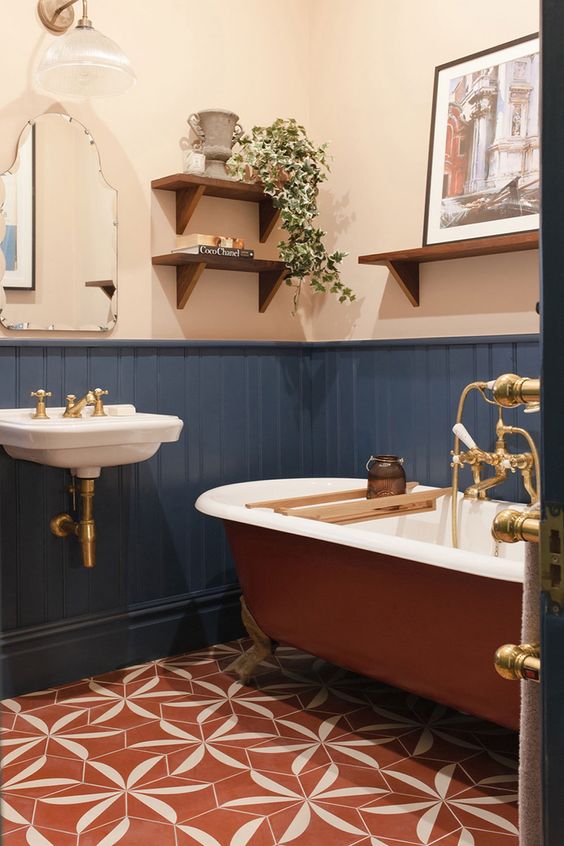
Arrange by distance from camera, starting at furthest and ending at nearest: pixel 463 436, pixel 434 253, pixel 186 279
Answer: pixel 186 279
pixel 434 253
pixel 463 436

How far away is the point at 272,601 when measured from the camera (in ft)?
9.73

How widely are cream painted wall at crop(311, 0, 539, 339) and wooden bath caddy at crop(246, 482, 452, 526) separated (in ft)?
2.38

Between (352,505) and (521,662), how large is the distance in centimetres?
209

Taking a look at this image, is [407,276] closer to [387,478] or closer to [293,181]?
[293,181]

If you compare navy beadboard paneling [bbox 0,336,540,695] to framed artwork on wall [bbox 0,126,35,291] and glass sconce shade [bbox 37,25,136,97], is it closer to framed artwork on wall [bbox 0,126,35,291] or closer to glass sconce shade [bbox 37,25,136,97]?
framed artwork on wall [bbox 0,126,35,291]

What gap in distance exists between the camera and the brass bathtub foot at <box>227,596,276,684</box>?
308 centimetres

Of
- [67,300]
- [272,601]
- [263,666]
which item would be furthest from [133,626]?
[67,300]

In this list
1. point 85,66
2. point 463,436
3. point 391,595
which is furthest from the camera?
point 463,436

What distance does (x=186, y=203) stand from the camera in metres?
3.51

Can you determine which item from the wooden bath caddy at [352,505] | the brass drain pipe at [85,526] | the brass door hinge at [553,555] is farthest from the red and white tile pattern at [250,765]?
the brass door hinge at [553,555]

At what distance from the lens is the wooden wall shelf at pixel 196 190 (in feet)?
11.2

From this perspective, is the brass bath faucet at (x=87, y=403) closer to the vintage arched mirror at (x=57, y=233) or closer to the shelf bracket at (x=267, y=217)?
the vintage arched mirror at (x=57, y=233)

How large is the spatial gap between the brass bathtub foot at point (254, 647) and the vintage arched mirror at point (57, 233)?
4.02ft

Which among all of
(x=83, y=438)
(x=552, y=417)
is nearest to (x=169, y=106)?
(x=83, y=438)
